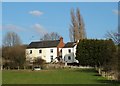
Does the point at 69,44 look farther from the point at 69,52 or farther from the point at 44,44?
the point at 44,44

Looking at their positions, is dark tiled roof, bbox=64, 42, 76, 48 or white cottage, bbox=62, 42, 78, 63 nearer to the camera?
dark tiled roof, bbox=64, 42, 76, 48

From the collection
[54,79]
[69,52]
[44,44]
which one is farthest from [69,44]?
[54,79]

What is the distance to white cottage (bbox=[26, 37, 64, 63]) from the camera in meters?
100

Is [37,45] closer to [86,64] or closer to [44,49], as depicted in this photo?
[44,49]

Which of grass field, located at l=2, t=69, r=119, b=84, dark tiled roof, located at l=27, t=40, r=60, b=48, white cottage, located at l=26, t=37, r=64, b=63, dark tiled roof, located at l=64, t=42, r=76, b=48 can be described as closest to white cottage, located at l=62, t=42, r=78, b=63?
dark tiled roof, located at l=64, t=42, r=76, b=48

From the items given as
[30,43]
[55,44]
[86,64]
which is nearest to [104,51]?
[86,64]

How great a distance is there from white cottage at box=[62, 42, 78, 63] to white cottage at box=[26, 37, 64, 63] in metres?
2.27

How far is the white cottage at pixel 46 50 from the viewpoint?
100125 millimetres

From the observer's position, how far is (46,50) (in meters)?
101

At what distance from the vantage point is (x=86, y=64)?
8025 cm

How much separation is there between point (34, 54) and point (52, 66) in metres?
21.1

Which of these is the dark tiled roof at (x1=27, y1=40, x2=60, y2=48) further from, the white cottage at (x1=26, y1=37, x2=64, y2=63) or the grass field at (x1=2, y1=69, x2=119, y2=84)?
the grass field at (x1=2, y1=69, x2=119, y2=84)

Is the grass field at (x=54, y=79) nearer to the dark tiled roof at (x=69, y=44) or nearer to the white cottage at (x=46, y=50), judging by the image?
the dark tiled roof at (x=69, y=44)

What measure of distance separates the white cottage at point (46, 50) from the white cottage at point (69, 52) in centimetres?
227
